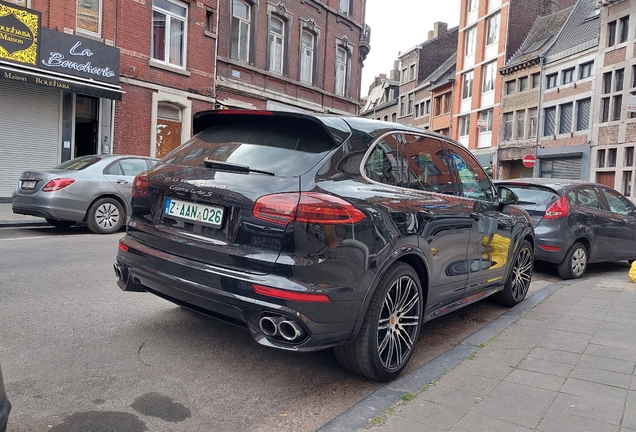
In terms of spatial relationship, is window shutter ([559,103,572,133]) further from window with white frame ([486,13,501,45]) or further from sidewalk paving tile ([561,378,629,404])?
sidewalk paving tile ([561,378,629,404])

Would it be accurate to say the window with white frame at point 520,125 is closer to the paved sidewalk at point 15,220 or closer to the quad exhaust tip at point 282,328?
the paved sidewalk at point 15,220

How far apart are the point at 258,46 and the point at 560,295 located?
17.4 m

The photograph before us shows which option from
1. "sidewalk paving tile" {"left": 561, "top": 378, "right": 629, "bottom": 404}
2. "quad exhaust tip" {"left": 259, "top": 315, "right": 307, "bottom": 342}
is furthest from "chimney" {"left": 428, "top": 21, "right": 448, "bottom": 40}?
"quad exhaust tip" {"left": 259, "top": 315, "right": 307, "bottom": 342}

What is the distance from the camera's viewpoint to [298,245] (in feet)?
9.57

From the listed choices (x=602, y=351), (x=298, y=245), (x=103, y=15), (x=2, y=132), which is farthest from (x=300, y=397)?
(x=103, y=15)

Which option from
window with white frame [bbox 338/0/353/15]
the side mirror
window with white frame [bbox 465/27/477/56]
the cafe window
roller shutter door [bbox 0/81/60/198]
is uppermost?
window with white frame [bbox 465/27/477/56]

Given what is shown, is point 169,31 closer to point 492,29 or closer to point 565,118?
point 565,118

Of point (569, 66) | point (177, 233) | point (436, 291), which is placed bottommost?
point (436, 291)

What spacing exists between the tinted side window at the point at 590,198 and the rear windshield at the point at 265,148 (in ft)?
19.5

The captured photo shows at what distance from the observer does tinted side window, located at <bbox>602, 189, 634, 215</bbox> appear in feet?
28.1

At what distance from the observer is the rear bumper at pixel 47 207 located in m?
9.03

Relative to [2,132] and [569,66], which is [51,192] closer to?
[2,132]

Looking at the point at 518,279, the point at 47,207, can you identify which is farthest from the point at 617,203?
the point at 47,207

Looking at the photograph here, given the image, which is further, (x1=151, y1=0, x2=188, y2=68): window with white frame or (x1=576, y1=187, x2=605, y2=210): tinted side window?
(x1=151, y1=0, x2=188, y2=68): window with white frame
